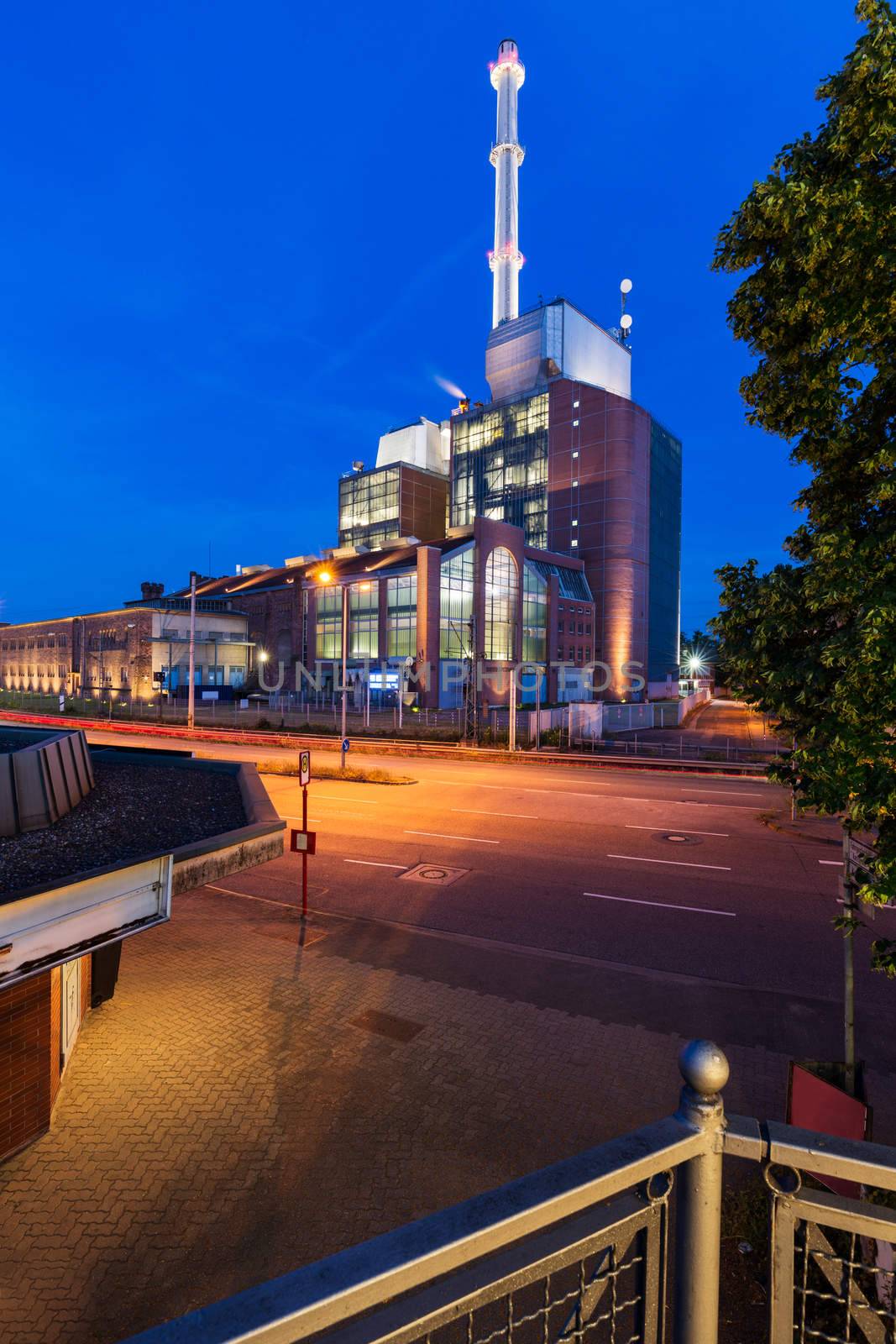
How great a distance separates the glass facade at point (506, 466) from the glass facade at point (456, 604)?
27642 mm

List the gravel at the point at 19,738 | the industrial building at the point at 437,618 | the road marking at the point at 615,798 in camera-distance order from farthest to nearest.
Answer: the industrial building at the point at 437,618, the road marking at the point at 615,798, the gravel at the point at 19,738

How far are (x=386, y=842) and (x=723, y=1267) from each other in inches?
470

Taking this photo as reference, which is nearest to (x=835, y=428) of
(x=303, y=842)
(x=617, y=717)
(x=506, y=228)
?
(x=303, y=842)

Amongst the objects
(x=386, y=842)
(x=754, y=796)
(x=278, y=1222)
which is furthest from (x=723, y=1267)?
(x=754, y=796)

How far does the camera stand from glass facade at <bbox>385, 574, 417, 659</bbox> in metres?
58.3

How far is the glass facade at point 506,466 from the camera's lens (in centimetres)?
8519

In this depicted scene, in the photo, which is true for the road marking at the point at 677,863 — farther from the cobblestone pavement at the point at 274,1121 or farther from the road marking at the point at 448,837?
the cobblestone pavement at the point at 274,1121

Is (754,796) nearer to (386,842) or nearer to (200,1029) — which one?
(386,842)

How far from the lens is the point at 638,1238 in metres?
2.27

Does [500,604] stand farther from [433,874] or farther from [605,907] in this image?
[605,907]

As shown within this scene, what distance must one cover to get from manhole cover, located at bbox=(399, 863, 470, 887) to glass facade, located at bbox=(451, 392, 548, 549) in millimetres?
74496

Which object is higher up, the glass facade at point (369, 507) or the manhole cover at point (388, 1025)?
the glass facade at point (369, 507)

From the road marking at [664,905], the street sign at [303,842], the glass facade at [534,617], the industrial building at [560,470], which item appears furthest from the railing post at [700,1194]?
the industrial building at [560,470]

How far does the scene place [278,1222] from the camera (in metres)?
4.94
